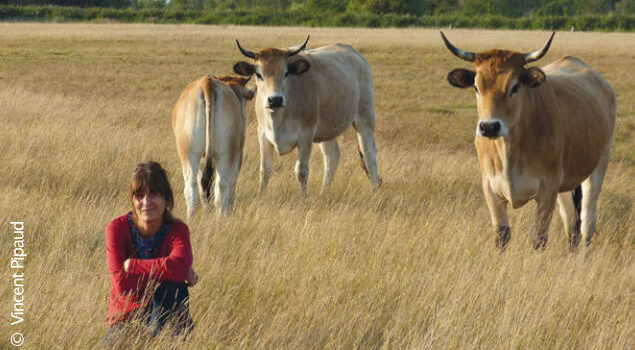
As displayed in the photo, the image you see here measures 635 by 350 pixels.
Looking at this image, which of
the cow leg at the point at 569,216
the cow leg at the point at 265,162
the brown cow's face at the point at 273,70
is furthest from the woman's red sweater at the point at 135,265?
the cow leg at the point at 265,162

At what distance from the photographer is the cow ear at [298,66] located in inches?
335

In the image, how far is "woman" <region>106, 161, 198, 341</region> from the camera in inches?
156

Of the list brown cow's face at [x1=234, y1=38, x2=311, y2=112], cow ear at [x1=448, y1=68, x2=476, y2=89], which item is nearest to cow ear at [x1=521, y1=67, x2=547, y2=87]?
cow ear at [x1=448, y1=68, x2=476, y2=89]

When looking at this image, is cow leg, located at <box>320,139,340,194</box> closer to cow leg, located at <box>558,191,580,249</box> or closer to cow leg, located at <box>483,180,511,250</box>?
cow leg, located at <box>558,191,580,249</box>

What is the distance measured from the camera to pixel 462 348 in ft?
13.9

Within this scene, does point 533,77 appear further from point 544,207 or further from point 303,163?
point 303,163

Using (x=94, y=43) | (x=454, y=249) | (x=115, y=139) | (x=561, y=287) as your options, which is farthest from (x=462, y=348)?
(x=94, y=43)

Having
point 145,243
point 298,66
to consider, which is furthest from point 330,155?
point 145,243

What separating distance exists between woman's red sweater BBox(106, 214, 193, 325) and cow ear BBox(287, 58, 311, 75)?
4608mm

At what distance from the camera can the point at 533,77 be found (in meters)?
6.05

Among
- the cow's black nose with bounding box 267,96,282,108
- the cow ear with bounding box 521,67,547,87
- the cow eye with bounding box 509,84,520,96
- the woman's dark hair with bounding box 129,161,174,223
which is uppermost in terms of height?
the cow ear with bounding box 521,67,547,87

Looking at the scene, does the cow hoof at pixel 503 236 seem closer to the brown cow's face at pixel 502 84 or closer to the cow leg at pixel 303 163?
the brown cow's face at pixel 502 84

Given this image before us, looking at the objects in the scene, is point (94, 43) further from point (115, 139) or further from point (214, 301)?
point (214, 301)

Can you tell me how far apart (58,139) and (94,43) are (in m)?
28.0
